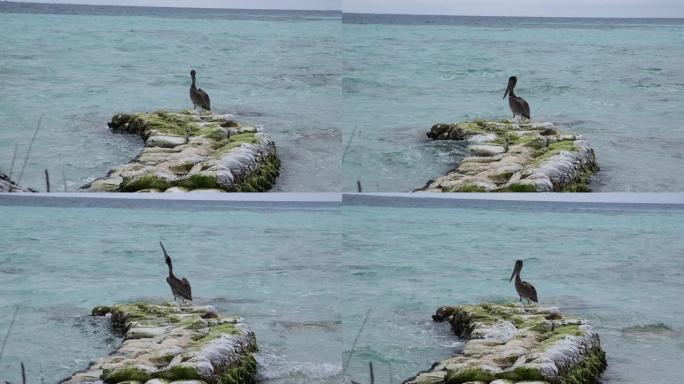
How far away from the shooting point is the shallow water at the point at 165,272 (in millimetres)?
5234

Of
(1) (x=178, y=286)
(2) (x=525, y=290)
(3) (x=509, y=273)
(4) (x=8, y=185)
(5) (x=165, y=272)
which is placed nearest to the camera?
(4) (x=8, y=185)

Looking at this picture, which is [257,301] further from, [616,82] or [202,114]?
[616,82]

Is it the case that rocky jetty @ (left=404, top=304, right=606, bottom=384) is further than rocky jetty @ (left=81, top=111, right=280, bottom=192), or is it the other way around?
rocky jetty @ (left=404, top=304, right=606, bottom=384)

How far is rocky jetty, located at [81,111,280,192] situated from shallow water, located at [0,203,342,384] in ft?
1.27

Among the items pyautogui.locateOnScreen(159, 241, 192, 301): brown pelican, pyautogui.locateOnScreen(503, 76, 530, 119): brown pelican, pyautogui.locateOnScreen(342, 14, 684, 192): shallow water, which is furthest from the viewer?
pyautogui.locateOnScreen(159, 241, 192, 301): brown pelican

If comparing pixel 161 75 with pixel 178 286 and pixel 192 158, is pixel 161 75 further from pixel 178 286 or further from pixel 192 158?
pixel 178 286

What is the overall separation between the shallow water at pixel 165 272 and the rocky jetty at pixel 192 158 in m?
0.39

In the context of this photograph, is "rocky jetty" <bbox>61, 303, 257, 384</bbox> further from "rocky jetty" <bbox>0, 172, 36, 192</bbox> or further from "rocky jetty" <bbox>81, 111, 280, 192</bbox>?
"rocky jetty" <bbox>0, 172, 36, 192</bbox>

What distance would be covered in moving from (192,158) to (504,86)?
1.48 m

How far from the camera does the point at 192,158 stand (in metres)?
4.91

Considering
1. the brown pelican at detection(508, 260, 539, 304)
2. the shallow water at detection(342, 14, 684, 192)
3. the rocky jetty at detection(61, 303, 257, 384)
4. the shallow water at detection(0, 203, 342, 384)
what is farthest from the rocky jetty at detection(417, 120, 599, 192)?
the rocky jetty at detection(61, 303, 257, 384)

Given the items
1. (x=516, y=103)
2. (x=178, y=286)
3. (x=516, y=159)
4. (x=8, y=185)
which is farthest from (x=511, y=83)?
(x=8, y=185)

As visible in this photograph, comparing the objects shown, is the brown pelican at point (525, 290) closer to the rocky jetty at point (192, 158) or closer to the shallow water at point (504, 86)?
the shallow water at point (504, 86)

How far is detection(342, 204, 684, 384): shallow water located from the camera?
5.33m
